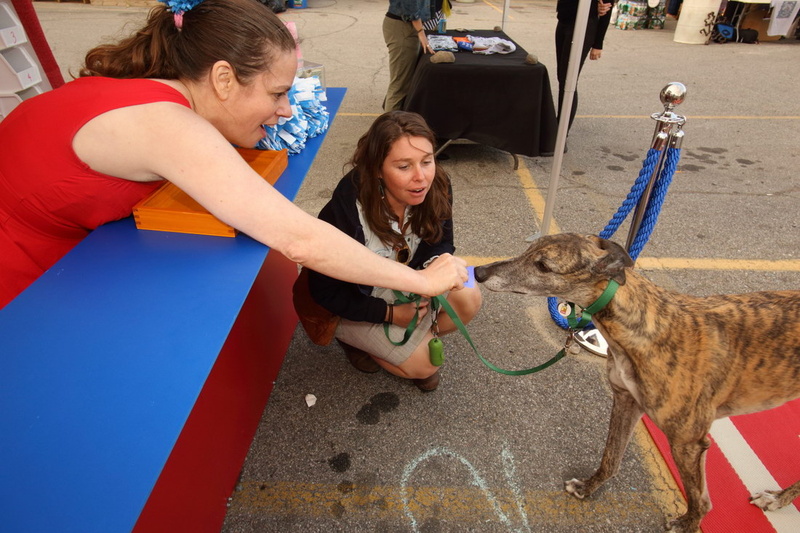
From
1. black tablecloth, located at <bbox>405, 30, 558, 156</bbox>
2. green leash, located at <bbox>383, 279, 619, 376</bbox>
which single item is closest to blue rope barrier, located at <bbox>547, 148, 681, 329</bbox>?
green leash, located at <bbox>383, 279, 619, 376</bbox>

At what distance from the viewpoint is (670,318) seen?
1.84m

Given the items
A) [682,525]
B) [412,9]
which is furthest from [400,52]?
[682,525]

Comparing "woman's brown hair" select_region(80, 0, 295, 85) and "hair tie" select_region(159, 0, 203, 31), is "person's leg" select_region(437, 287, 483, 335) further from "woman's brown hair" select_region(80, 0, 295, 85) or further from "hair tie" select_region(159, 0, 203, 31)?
"hair tie" select_region(159, 0, 203, 31)

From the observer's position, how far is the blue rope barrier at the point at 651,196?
252cm

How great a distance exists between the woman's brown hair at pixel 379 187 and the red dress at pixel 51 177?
0.95 metres

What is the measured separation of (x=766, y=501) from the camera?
2.15 meters

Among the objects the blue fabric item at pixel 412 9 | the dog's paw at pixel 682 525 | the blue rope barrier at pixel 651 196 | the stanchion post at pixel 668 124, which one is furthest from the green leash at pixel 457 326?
the blue fabric item at pixel 412 9

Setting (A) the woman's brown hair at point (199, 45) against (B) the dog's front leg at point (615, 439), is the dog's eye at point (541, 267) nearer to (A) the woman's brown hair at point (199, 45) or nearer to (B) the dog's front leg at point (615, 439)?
(B) the dog's front leg at point (615, 439)

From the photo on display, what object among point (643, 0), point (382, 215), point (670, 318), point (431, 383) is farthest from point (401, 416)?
point (643, 0)

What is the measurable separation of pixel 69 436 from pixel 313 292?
1.40 m

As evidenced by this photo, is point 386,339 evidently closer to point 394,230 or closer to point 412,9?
point 394,230

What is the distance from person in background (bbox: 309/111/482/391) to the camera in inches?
87.3

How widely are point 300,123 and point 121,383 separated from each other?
195 cm

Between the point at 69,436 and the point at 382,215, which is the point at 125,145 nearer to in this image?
the point at 69,436
